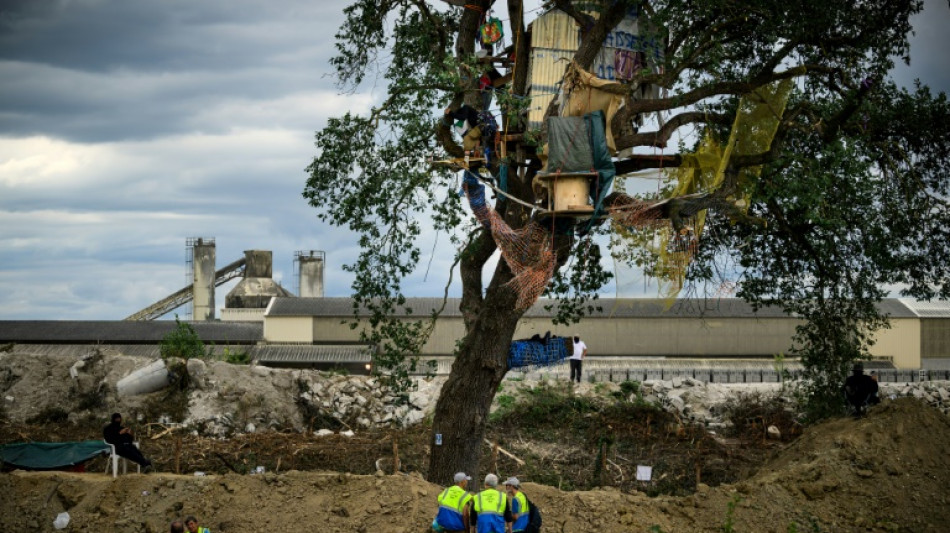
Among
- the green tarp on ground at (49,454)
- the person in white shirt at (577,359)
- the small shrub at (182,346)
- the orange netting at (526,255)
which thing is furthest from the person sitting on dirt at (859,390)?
the small shrub at (182,346)

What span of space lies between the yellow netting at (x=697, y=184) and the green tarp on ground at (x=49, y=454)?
1033cm

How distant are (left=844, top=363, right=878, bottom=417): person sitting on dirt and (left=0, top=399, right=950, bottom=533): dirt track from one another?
3.59 feet

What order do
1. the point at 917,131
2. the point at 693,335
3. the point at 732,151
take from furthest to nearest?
the point at 693,335
the point at 917,131
the point at 732,151

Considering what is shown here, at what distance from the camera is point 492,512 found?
44.8 ft

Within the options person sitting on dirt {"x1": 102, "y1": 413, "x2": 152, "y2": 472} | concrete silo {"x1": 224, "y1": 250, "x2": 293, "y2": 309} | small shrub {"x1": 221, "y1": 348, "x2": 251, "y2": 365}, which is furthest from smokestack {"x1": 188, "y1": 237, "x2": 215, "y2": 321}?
person sitting on dirt {"x1": 102, "y1": 413, "x2": 152, "y2": 472}

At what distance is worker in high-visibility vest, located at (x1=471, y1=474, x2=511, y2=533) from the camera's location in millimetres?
13617

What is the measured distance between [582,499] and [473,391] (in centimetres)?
273

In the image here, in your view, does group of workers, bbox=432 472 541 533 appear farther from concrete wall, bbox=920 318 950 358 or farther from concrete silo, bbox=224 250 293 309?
concrete silo, bbox=224 250 293 309

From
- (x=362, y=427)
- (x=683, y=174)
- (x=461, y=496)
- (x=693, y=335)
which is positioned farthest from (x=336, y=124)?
(x=693, y=335)

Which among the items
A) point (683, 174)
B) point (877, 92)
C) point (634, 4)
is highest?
point (634, 4)

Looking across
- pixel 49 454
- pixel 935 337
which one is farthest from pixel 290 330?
pixel 935 337

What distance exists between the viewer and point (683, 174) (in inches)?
717

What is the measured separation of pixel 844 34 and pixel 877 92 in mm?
1245

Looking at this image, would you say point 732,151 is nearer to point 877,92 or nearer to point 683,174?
point 683,174
